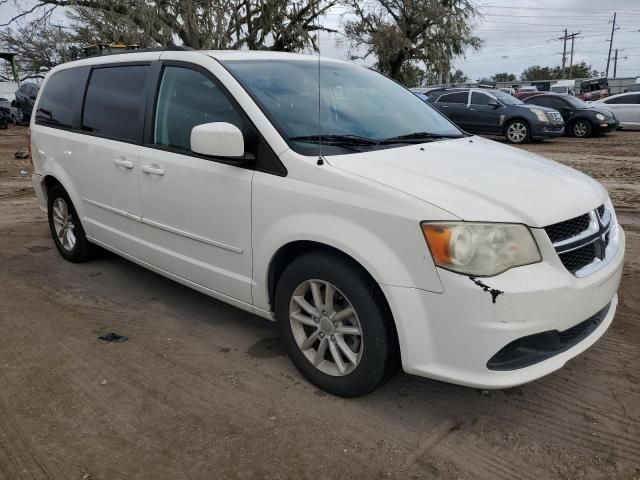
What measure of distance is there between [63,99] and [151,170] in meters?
1.82

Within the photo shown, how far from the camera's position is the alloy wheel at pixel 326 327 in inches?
107

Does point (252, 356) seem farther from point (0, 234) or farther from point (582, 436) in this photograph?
point (0, 234)

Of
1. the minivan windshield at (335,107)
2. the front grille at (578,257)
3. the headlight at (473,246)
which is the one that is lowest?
the front grille at (578,257)

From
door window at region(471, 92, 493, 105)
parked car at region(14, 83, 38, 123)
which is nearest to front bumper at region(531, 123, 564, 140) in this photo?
door window at region(471, 92, 493, 105)

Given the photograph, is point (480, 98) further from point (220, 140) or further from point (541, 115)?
point (220, 140)

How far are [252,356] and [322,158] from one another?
53.1 inches

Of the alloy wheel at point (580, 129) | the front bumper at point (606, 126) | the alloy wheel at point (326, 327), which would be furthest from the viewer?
the alloy wheel at point (580, 129)

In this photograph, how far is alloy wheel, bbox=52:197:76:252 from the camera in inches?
195

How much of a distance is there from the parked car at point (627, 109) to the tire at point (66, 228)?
1846 centimetres

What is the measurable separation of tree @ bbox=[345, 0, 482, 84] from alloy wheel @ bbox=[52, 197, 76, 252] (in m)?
28.8

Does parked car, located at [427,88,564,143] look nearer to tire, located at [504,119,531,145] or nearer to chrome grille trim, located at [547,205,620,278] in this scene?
tire, located at [504,119,531,145]

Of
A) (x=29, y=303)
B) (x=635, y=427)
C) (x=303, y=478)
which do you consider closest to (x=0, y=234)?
(x=29, y=303)

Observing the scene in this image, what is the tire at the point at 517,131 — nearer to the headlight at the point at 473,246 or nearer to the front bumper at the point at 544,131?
the front bumper at the point at 544,131

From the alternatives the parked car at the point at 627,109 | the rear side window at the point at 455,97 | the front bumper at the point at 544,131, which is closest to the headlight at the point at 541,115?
the front bumper at the point at 544,131
